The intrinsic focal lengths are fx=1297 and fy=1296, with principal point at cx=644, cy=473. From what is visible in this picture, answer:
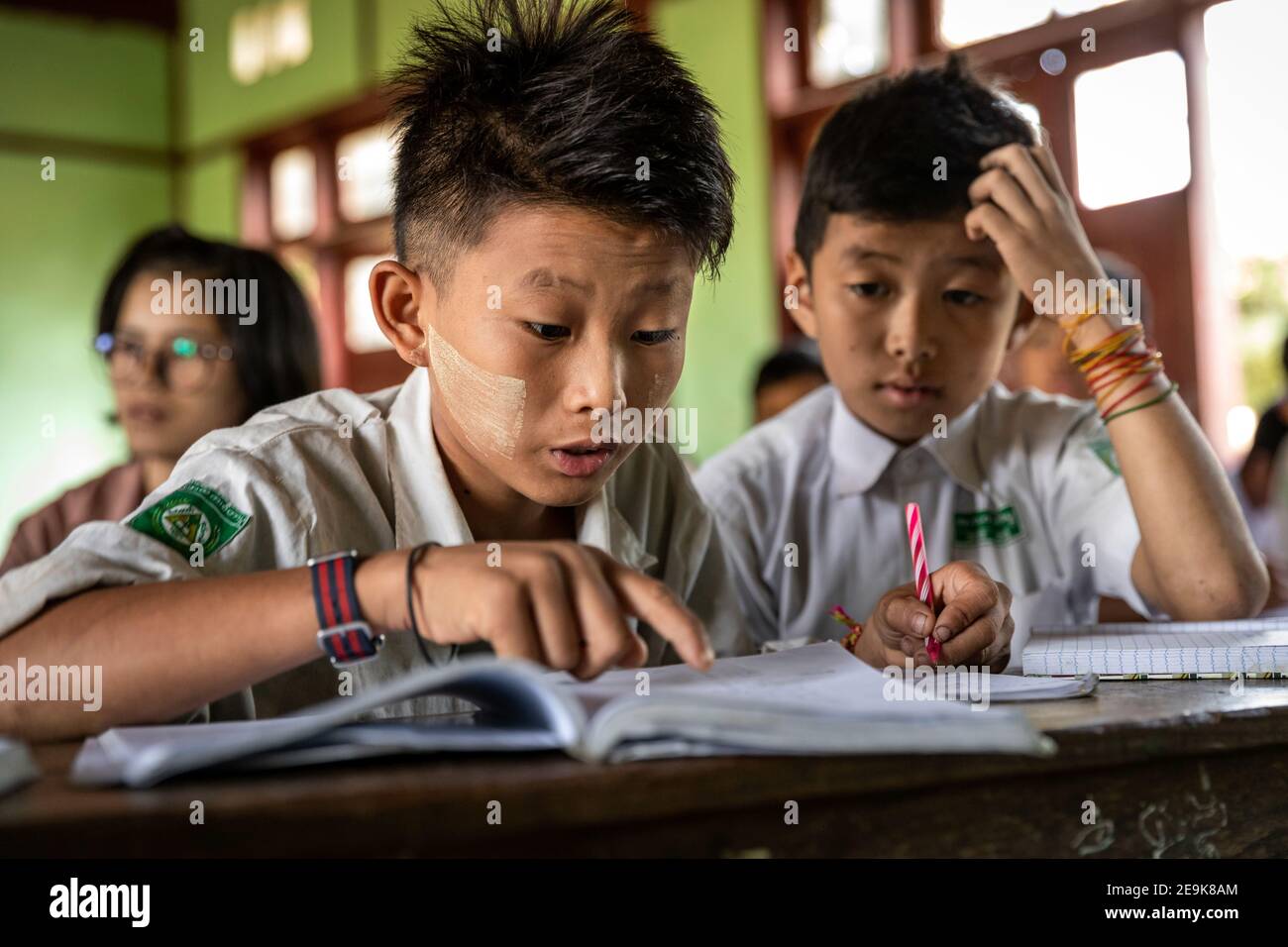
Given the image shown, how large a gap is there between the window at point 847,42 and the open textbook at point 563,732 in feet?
14.8

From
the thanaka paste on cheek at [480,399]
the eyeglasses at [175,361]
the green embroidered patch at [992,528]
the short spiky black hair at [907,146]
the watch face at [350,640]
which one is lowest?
the watch face at [350,640]

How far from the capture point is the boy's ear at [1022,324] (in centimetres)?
168

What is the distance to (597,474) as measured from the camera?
3.62ft

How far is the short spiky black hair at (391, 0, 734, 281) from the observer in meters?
1.06

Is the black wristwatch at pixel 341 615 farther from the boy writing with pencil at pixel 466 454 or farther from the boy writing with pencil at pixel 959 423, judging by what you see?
the boy writing with pencil at pixel 959 423

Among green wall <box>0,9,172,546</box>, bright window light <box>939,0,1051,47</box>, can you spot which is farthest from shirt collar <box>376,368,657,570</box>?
green wall <box>0,9,172,546</box>

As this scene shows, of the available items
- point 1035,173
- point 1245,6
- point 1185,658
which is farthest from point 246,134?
point 1185,658

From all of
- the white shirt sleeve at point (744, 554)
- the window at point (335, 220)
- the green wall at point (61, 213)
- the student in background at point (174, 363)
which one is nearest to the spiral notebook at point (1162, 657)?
the white shirt sleeve at point (744, 554)

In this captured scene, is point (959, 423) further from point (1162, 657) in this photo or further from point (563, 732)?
point (563, 732)

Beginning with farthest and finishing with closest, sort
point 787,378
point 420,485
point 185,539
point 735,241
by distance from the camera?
point 735,241 < point 787,378 < point 420,485 < point 185,539

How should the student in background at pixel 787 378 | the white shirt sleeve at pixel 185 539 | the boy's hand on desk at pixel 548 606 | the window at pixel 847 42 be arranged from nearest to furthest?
the boy's hand on desk at pixel 548 606 → the white shirt sleeve at pixel 185 539 → the student in background at pixel 787 378 → the window at pixel 847 42

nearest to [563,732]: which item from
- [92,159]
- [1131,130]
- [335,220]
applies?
[1131,130]

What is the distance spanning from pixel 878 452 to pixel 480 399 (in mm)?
758

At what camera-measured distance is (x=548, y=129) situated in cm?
109
